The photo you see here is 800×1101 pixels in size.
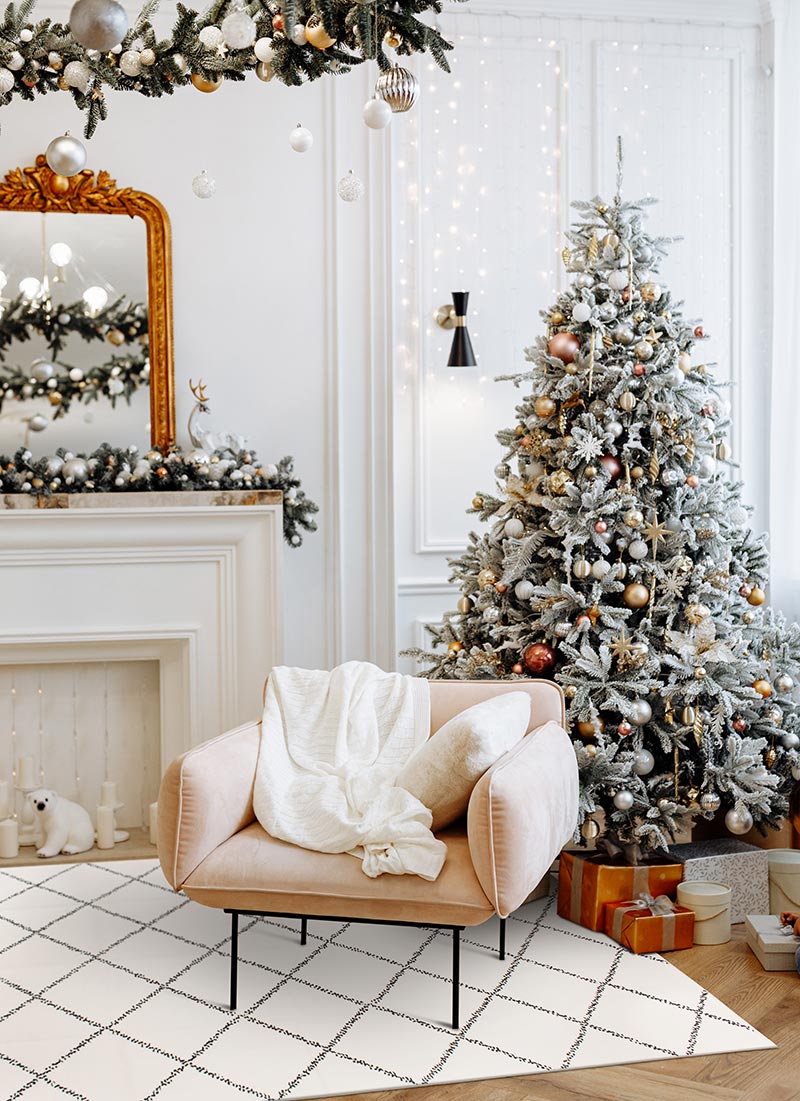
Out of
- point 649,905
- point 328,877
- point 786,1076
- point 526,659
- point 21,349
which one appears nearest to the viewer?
point 786,1076

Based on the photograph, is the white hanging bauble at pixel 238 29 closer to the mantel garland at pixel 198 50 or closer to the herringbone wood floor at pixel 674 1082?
the mantel garland at pixel 198 50

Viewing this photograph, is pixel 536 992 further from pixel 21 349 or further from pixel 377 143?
pixel 377 143

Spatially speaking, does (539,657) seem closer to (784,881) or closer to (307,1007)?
(784,881)

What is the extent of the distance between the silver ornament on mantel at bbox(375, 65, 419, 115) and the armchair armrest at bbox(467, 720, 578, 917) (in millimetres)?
1455

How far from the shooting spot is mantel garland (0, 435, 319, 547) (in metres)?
3.80

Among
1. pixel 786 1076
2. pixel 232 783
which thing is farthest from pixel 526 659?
pixel 786 1076

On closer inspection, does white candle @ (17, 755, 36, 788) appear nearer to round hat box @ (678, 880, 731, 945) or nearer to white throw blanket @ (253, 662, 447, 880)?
white throw blanket @ (253, 662, 447, 880)

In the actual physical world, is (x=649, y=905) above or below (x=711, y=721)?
below

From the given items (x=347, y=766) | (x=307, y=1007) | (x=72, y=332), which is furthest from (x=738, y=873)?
(x=72, y=332)

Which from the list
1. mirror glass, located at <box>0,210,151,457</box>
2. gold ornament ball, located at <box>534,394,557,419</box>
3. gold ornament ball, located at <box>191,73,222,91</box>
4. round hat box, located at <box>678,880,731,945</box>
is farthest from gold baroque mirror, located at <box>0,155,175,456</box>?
round hat box, located at <box>678,880,731,945</box>

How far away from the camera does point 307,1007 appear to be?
103 inches

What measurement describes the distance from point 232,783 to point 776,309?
9.25 ft

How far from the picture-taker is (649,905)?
3.04 meters

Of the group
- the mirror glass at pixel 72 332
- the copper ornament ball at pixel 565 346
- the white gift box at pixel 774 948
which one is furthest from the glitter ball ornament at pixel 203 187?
the white gift box at pixel 774 948
